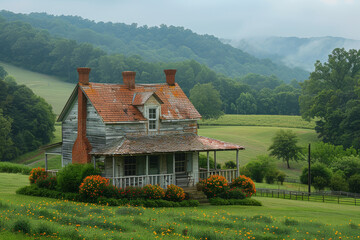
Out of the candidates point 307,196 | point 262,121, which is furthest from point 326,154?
point 262,121

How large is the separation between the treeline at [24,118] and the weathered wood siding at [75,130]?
5158cm

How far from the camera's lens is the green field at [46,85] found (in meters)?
131

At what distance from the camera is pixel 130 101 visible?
117 ft

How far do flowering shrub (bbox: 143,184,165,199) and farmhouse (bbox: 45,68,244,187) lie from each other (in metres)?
1.09

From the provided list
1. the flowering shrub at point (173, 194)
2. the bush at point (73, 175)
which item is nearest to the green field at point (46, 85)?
the bush at point (73, 175)

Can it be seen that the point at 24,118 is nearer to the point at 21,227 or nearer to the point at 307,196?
the point at 307,196

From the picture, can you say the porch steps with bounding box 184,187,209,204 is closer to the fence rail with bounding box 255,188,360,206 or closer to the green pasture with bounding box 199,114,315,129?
the fence rail with bounding box 255,188,360,206

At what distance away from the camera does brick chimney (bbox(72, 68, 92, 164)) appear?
111 feet

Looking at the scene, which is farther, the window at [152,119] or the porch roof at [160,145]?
the window at [152,119]

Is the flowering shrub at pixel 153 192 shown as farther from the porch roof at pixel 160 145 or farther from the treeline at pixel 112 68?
the treeline at pixel 112 68

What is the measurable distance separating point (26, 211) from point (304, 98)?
9220 centimetres

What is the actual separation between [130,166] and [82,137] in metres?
3.73

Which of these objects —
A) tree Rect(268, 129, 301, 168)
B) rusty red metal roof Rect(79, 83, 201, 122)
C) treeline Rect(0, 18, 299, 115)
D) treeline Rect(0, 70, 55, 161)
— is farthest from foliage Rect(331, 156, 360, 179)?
treeline Rect(0, 18, 299, 115)

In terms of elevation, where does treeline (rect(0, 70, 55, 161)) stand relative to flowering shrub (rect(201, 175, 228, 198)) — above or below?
above
